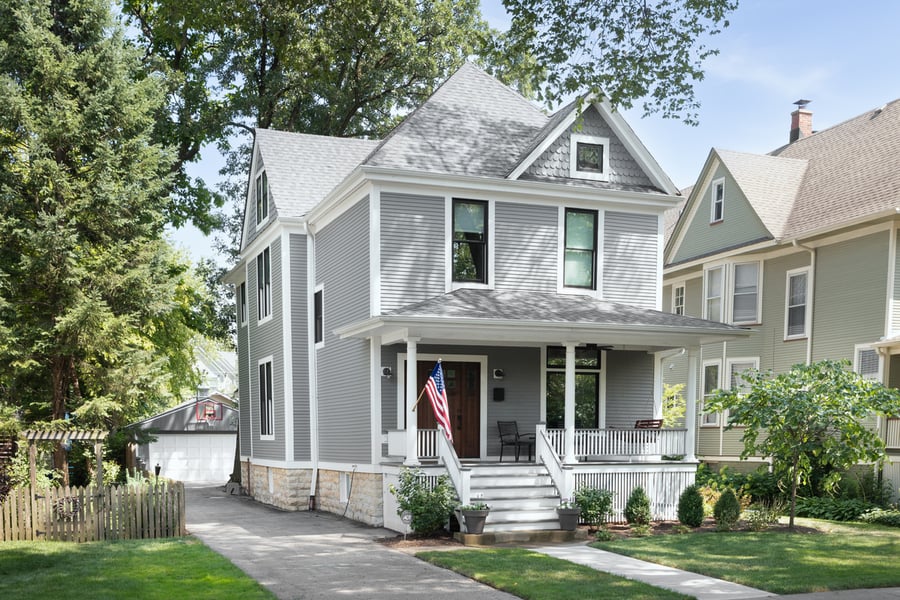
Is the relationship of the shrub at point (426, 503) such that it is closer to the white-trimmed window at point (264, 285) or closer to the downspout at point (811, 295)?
the white-trimmed window at point (264, 285)

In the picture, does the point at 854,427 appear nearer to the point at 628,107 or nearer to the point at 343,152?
the point at 628,107

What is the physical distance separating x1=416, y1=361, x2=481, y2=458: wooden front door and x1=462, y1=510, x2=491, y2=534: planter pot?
3.71 m

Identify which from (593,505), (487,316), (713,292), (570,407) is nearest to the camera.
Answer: (593,505)

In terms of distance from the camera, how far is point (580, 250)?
18734mm

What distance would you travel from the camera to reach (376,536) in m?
15.2

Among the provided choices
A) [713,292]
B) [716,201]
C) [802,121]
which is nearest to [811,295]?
[713,292]

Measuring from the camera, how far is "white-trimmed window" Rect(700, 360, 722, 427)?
25.5 meters

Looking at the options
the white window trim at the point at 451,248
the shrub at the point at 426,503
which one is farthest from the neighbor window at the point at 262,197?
the shrub at the point at 426,503

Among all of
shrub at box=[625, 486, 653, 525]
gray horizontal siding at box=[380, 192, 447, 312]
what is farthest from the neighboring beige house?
gray horizontal siding at box=[380, 192, 447, 312]

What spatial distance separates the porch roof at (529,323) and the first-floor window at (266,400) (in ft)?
21.1

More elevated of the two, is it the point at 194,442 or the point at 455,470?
the point at 455,470

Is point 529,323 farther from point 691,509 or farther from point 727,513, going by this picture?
point 727,513

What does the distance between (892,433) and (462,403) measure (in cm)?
973

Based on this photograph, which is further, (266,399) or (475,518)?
(266,399)
